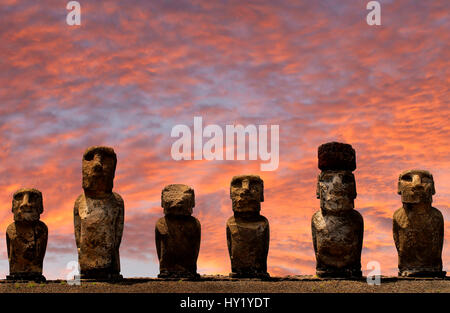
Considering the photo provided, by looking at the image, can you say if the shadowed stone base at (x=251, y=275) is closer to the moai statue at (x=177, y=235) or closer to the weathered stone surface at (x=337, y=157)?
the moai statue at (x=177, y=235)

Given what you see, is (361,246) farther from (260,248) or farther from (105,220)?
(105,220)

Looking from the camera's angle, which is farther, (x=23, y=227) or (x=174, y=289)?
(x=23, y=227)

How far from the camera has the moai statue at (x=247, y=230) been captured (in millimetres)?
19062

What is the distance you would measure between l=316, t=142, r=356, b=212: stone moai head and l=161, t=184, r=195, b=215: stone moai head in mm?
3255

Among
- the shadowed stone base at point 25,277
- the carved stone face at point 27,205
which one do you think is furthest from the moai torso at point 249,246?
the carved stone face at point 27,205

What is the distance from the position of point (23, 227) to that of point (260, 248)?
6480 millimetres

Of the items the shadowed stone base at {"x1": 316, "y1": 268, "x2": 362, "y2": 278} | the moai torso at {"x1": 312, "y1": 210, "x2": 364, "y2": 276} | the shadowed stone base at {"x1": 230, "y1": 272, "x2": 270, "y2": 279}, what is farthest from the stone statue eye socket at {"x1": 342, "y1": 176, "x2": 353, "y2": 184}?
the shadowed stone base at {"x1": 230, "y1": 272, "x2": 270, "y2": 279}

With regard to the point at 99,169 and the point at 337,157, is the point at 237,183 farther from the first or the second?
the point at 99,169

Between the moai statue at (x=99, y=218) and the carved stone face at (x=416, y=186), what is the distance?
7074 millimetres
